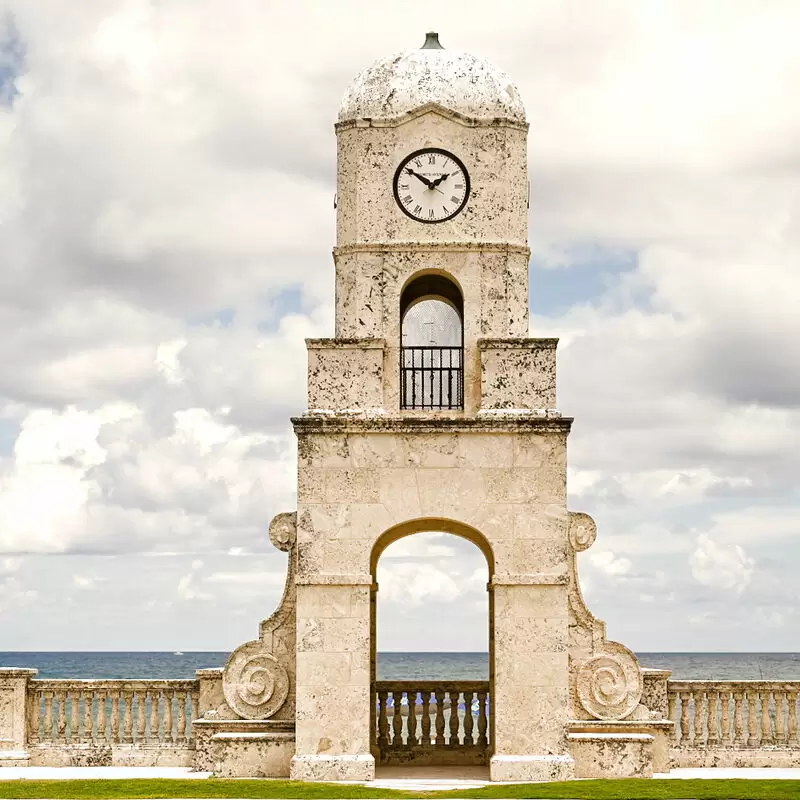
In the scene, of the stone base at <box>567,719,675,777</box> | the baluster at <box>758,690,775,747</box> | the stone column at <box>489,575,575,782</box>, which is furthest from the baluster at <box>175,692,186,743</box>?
the baluster at <box>758,690,775,747</box>

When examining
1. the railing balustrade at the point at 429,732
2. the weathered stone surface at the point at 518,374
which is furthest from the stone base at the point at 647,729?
the weathered stone surface at the point at 518,374

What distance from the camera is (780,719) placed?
72.9 ft

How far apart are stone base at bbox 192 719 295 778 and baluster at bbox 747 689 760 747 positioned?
21.5 feet

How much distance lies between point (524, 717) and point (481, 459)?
3547mm

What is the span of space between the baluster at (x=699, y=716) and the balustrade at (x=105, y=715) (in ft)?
23.7

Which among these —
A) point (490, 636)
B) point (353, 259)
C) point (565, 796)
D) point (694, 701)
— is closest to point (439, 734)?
point (490, 636)

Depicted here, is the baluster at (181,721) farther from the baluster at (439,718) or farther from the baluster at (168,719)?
the baluster at (439,718)

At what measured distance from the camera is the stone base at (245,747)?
21.1 metres

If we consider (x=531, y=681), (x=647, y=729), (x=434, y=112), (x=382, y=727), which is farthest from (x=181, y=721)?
(x=434, y=112)

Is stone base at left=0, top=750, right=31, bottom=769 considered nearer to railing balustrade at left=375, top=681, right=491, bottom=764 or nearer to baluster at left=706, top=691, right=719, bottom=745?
railing balustrade at left=375, top=681, right=491, bottom=764

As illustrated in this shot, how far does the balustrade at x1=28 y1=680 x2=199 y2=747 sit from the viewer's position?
21.9 meters

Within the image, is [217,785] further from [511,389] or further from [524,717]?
[511,389]

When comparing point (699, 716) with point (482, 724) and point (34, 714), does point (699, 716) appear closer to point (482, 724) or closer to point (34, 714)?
point (482, 724)

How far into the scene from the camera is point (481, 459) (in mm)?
21047
